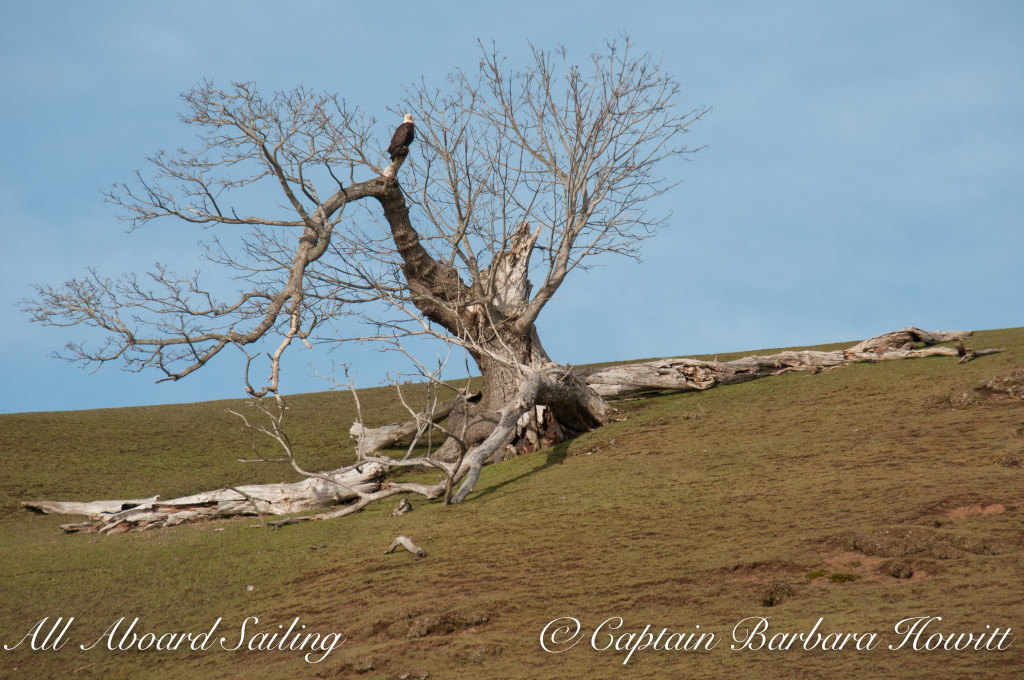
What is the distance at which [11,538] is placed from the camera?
9758 mm

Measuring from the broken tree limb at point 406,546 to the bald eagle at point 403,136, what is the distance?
7.00 metres

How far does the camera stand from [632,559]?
6590mm

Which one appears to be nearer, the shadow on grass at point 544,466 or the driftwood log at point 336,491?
the driftwood log at point 336,491

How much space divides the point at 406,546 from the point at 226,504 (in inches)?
148

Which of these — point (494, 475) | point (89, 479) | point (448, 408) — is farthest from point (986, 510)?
point (89, 479)

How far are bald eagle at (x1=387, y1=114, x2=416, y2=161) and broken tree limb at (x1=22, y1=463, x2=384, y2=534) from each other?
5.14m

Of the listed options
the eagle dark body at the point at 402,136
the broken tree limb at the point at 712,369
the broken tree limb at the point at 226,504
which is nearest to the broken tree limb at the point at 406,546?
the broken tree limb at the point at 226,504

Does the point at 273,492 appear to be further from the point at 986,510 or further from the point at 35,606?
the point at 986,510

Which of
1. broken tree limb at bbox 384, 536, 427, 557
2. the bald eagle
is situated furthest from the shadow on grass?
the bald eagle

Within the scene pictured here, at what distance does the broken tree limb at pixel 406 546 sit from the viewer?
289 inches

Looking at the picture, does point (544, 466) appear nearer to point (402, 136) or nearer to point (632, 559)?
point (632, 559)

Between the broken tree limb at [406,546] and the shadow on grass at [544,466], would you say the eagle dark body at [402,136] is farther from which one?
the broken tree limb at [406,546]

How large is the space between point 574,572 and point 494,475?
186 inches

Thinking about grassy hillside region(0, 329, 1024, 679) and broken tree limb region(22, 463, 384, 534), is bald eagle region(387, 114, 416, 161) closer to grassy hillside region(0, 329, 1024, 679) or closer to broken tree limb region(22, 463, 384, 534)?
broken tree limb region(22, 463, 384, 534)
